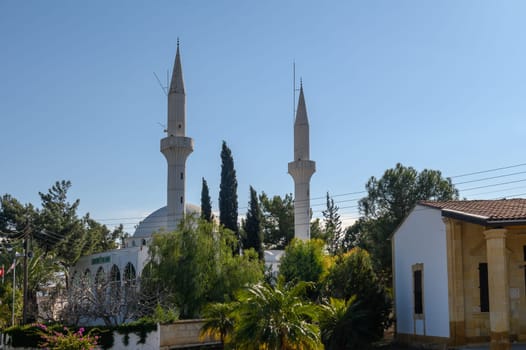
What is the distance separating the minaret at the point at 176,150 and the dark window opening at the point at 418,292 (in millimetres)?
24847

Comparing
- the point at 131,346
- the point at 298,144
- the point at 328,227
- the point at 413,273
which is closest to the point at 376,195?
the point at 298,144

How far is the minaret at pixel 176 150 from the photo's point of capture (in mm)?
46781

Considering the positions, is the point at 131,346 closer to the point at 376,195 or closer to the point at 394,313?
the point at 394,313

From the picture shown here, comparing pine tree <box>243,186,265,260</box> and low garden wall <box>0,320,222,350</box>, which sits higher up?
pine tree <box>243,186,265,260</box>

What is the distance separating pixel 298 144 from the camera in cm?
5156

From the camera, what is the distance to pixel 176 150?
46969mm

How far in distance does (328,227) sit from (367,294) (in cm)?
5046

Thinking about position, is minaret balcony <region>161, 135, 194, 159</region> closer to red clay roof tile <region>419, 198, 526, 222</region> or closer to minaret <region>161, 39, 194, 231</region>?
minaret <region>161, 39, 194, 231</region>

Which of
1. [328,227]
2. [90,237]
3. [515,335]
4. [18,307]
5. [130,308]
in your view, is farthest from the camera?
[328,227]

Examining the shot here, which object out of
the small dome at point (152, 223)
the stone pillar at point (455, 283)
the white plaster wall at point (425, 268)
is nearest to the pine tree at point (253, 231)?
the small dome at point (152, 223)

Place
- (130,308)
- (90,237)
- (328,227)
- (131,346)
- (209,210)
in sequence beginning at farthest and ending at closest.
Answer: (328,227)
(90,237)
(209,210)
(130,308)
(131,346)

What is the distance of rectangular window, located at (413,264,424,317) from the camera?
77.7ft

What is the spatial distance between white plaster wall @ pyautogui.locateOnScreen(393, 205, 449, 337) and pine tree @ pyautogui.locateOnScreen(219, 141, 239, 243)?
856 inches

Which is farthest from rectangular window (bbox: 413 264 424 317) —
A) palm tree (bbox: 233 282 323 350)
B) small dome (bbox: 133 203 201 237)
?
small dome (bbox: 133 203 201 237)
